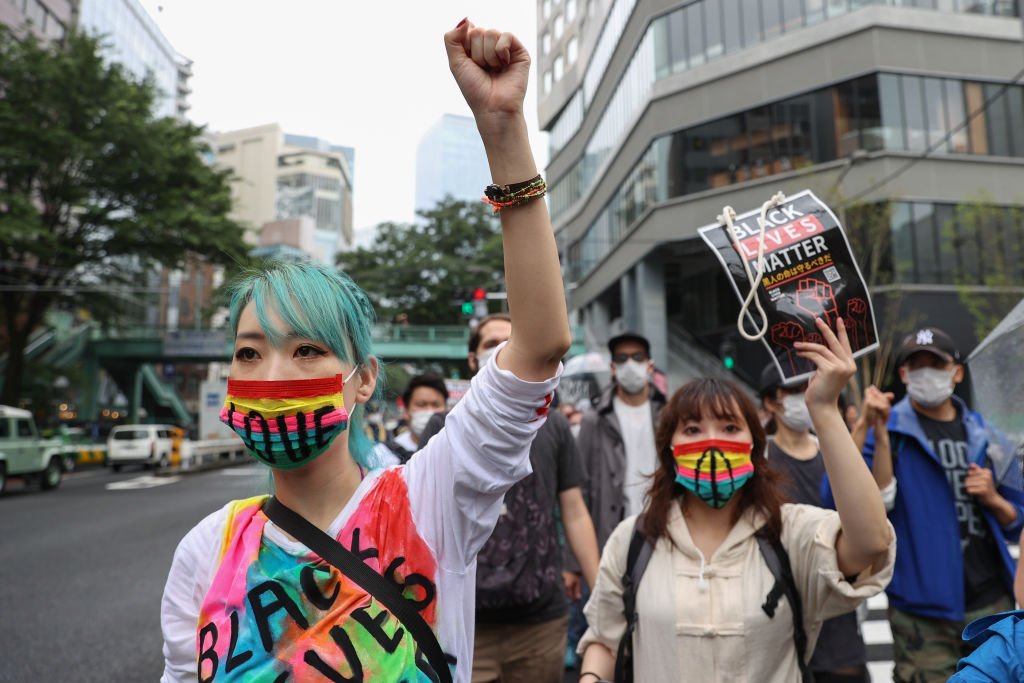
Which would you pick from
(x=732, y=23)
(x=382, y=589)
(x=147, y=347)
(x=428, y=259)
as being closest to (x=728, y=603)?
(x=382, y=589)

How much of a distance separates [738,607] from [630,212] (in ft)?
89.9

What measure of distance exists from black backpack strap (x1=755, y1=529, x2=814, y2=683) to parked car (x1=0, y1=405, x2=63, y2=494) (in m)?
16.7

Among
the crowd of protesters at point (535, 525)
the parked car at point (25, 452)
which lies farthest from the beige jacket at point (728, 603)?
the parked car at point (25, 452)

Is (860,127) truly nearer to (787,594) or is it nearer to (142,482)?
(142,482)

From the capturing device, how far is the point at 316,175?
9312 cm

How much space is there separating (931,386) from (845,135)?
21.7 meters

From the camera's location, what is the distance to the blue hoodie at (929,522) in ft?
10.4

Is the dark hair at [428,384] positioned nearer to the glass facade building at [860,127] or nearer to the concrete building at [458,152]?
the concrete building at [458,152]

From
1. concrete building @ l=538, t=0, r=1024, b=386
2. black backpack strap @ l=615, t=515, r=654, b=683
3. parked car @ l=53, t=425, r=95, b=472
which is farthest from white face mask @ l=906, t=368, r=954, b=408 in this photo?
parked car @ l=53, t=425, r=95, b=472

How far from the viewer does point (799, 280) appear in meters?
2.26

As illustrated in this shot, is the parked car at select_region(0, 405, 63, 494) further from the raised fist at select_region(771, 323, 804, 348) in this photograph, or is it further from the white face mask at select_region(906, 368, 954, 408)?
the raised fist at select_region(771, 323, 804, 348)

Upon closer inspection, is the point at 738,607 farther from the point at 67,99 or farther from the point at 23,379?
the point at 23,379

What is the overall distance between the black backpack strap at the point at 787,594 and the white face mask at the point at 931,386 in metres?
1.67

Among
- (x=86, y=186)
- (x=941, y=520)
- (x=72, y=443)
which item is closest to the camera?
(x=941, y=520)
